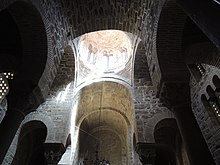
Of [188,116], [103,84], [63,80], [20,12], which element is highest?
[103,84]

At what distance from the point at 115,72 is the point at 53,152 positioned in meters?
4.85

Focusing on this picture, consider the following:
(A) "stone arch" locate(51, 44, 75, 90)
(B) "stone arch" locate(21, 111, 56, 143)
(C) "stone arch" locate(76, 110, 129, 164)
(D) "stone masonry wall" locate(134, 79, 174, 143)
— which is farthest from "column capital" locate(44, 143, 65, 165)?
(C) "stone arch" locate(76, 110, 129, 164)

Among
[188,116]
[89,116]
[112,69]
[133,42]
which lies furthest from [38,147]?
[188,116]

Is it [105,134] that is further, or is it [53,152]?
[105,134]

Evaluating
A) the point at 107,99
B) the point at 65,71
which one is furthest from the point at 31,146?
the point at 107,99

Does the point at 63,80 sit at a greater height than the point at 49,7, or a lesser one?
greater

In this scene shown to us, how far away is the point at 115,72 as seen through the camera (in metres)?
10.7

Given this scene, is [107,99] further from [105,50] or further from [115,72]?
[105,50]

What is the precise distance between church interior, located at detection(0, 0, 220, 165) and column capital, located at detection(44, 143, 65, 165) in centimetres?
4

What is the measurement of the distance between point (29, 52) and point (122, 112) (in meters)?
7.90

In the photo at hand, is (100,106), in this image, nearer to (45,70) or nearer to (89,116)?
(89,116)

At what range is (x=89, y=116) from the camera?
1325 cm

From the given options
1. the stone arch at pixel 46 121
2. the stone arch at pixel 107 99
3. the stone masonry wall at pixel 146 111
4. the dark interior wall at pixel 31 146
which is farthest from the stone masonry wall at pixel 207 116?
the dark interior wall at pixel 31 146

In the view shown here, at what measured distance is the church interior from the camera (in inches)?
194
